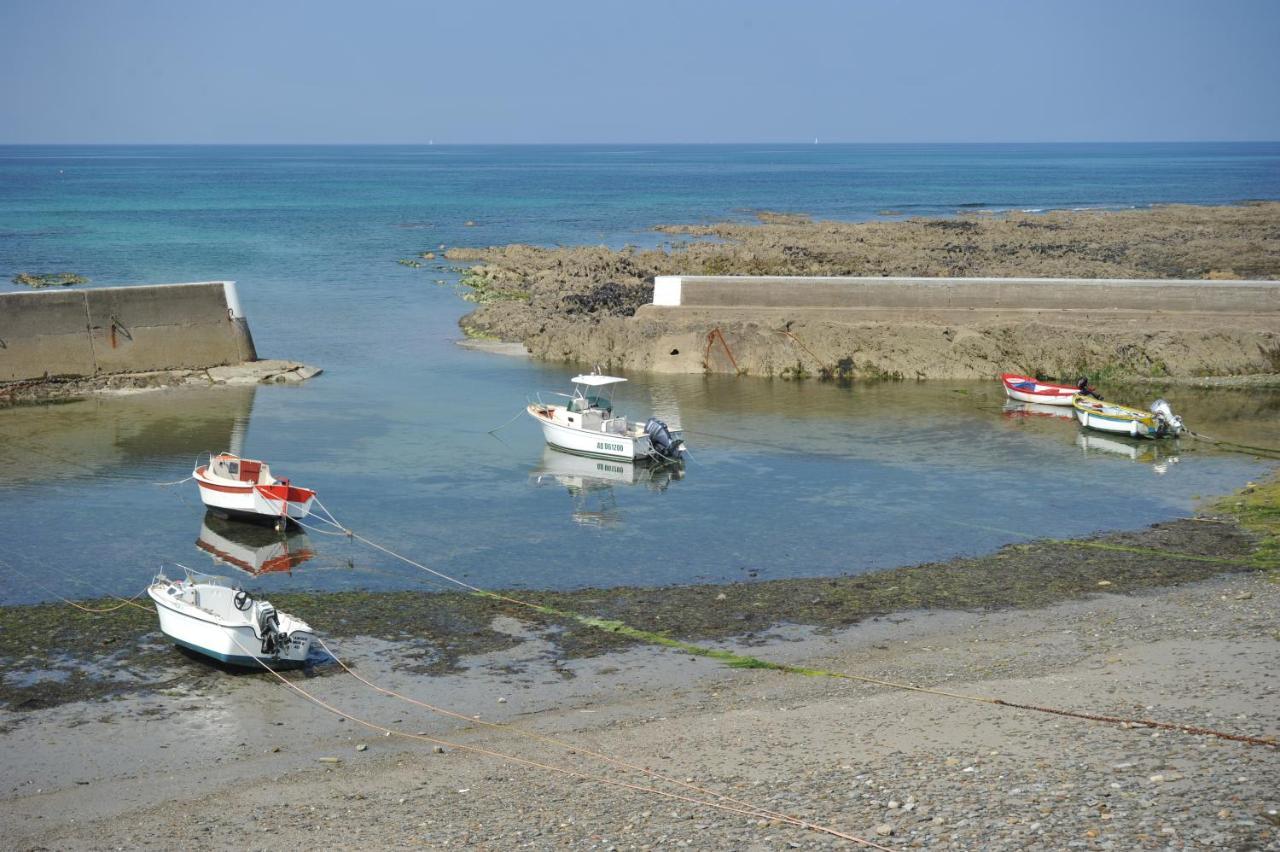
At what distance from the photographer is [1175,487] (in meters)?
24.8

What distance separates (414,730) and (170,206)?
351 feet

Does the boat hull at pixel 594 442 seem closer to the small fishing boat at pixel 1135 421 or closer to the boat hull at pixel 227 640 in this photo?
the small fishing boat at pixel 1135 421

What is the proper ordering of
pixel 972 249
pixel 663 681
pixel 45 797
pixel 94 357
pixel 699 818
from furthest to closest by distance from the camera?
pixel 972 249 → pixel 94 357 → pixel 663 681 → pixel 45 797 → pixel 699 818

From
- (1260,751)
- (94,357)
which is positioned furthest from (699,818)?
(94,357)

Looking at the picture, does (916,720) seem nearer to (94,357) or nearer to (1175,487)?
(1175,487)

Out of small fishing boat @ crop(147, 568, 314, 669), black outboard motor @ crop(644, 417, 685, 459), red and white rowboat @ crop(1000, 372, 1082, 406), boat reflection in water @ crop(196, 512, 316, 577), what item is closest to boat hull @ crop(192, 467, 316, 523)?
boat reflection in water @ crop(196, 512, 316, 577)

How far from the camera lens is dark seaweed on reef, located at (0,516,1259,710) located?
16031 mm

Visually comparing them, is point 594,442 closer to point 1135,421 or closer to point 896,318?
point 1135,421

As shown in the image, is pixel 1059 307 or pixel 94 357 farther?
pixel 1059 307

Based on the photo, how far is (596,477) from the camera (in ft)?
86.0

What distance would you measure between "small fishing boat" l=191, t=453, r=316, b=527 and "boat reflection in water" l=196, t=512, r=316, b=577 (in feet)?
0.72

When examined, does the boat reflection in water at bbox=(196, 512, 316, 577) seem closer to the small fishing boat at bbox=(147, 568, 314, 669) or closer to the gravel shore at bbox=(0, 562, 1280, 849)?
the small fishing boat at bbox=(147, 568, 314, 669)

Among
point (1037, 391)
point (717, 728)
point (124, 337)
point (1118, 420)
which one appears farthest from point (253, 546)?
point (1037, 391)

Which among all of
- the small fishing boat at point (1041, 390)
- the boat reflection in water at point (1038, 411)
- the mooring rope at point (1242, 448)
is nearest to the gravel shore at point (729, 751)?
the mooring rope at point (1242, 448)
